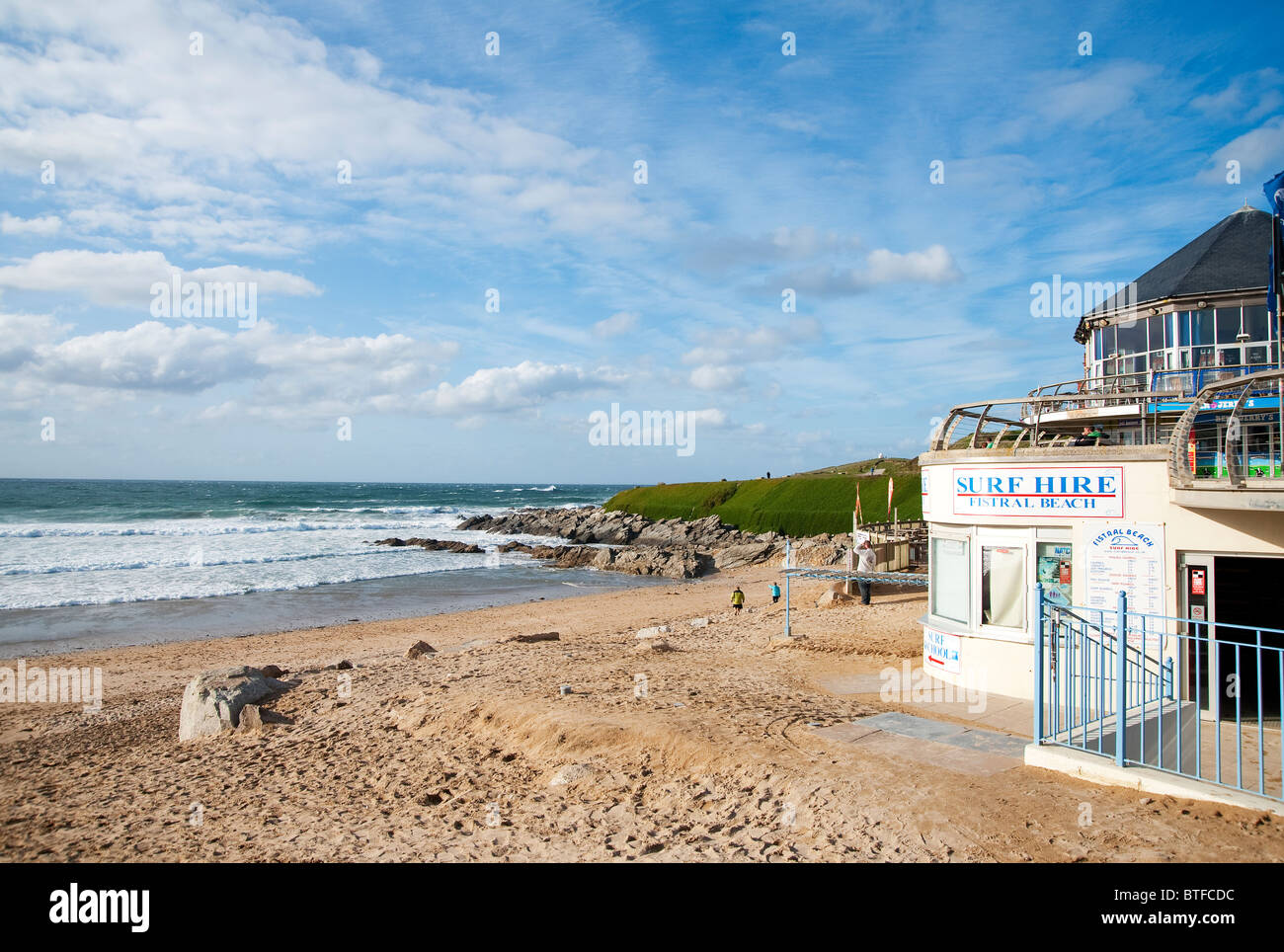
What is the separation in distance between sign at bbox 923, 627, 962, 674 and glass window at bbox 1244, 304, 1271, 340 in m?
11.3

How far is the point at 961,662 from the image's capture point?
1056 centimetres

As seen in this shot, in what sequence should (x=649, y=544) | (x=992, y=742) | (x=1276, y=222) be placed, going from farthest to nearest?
1. (x=649, y=544)
2. (x=1276, y=222)
3. (x=992, y=742)

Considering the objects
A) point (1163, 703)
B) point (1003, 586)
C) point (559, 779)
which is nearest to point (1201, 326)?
point (1003, 586)

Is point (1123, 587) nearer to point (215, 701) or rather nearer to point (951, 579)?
point (951, 579)

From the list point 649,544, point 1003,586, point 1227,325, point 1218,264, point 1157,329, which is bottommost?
point 649,544

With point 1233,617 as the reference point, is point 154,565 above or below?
below

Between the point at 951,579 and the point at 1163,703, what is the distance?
3347mm

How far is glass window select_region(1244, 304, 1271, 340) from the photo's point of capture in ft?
53.7

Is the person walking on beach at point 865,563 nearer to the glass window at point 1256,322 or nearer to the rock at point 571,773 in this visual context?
the glass window at point 1256,322

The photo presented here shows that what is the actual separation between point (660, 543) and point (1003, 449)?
4596cm

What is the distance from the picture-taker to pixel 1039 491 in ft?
31.9

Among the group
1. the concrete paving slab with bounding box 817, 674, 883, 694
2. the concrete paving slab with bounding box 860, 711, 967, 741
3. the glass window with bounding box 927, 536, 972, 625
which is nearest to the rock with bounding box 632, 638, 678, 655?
the concrete paving slab with bounding box 817, 674, 883, 694

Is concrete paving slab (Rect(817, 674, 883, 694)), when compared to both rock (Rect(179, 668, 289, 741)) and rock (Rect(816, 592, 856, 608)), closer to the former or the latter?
rock (Rect(816, 592, 856, 608))
